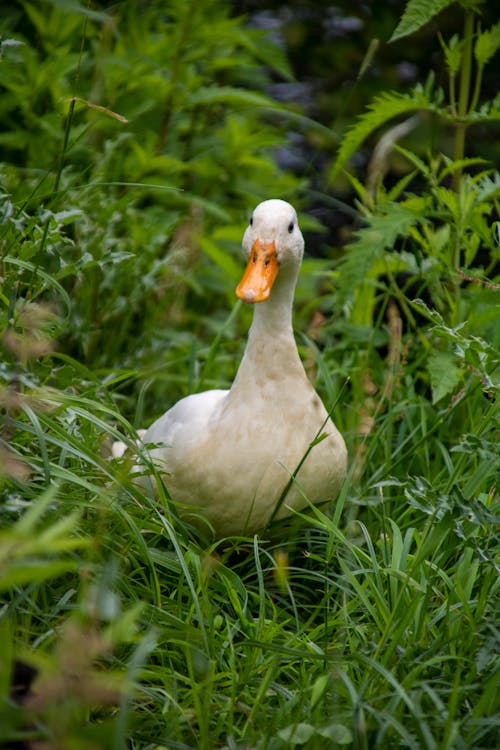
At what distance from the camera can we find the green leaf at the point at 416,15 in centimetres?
218

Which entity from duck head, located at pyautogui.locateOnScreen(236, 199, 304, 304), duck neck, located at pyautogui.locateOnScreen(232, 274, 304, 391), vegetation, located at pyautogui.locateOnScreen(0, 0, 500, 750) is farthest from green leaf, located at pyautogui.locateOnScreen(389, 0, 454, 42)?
duck neck, located at pyautogui.locateOnScreen(232, 274, 304, 391)

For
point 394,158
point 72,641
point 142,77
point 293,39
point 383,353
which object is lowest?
point 383,353

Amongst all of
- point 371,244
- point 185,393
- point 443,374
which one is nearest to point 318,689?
point 443,374

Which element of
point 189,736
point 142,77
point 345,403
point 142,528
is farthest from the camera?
point 142,77

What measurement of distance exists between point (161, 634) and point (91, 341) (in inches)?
50.6

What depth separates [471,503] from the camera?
154 cm

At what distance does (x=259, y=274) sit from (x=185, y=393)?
100 centimetres

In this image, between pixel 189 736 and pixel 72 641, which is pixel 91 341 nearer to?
pixel 189 736

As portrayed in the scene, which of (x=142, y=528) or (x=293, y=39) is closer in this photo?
(x=142, y=528)

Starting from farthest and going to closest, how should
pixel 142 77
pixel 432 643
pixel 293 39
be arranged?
pixel 293 39
pixel 142 77
pixel 432 643

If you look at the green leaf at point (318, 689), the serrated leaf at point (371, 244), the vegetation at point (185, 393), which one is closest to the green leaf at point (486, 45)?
the vegetation at point (185, 393)

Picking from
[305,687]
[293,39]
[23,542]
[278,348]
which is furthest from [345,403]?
[293,39]

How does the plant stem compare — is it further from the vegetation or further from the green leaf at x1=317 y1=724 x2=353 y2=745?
the green leaf at x1=317 y1=724 x2=353 y2=745

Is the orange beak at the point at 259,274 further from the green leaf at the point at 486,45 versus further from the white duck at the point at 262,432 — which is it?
the green leaf at the point at 486,45
